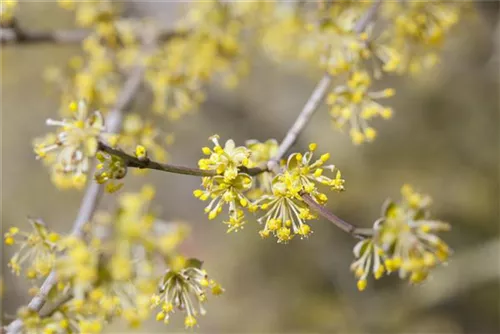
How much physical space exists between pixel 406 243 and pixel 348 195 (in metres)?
2.49

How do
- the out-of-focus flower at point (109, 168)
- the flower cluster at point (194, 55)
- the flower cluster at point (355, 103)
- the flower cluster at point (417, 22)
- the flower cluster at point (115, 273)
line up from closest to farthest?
the flower cluster at point (115, 273), the out-of-focus flower at point (109, 168), the flower cluster at point (355, 103), the flower cluster at point (417, 22), the flower cluster at point (194, 55)

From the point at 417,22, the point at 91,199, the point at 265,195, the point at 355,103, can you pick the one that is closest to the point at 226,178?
the point at 265,195

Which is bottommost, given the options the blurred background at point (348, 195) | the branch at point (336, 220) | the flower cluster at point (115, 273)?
the flower cluster at point (115, 273)

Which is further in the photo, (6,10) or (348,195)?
(348,195)

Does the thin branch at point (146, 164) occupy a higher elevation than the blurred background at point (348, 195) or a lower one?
lower

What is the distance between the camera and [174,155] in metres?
4.92

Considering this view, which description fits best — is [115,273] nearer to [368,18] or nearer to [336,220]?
[336,220]

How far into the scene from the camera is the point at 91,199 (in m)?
1.36

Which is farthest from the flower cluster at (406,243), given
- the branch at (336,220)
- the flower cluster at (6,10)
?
the flower cluster at (6,10)

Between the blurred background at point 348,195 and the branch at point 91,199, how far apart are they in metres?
1.34

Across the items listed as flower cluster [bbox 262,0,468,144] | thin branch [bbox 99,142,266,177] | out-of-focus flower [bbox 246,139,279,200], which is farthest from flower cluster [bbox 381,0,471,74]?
thin branch [bbox 99,142,266,177]

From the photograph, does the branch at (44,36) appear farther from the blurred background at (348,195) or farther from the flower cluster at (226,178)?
the blurred background at (348,195)

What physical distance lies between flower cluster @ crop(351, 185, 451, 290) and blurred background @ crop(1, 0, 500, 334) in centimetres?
205

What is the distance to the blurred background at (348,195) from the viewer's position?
325 cm
